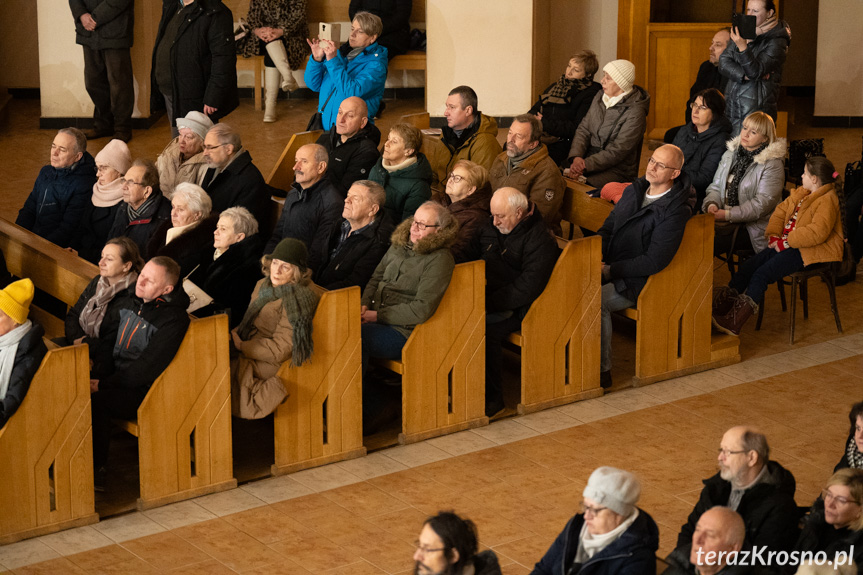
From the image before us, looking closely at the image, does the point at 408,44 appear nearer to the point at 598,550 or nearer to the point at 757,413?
the point at 757,413

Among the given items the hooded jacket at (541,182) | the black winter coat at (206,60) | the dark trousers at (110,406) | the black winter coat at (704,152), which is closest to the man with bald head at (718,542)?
the dark trousers at (110,406)

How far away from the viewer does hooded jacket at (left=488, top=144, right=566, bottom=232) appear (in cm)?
675

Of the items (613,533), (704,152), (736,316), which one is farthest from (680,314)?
(613,533)

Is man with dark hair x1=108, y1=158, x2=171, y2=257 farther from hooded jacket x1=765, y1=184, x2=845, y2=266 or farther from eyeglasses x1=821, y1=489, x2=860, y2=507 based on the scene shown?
eyeglasses x1=821, y1=489, x2=860, y2=507

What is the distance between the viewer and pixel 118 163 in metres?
6.85

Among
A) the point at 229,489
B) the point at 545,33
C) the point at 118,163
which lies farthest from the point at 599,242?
the point at 545,33

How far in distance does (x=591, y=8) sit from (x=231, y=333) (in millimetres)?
7713

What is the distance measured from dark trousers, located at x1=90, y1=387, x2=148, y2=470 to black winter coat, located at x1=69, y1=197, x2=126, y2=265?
1.83m

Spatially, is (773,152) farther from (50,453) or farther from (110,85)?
(110,85)

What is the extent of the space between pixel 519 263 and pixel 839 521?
2.42 meters

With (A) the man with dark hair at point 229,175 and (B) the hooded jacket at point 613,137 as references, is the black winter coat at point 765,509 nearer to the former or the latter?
(A) the man with dark hair at point 229,175

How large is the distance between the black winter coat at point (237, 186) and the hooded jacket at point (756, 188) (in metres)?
2.55

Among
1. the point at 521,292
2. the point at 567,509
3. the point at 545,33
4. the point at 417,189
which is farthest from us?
the point at 545,33

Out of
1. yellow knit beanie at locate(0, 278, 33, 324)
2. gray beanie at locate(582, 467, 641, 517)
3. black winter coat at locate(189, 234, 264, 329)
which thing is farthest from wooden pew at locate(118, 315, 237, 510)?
gray beanie at locate(582, 467, 641, 517)
